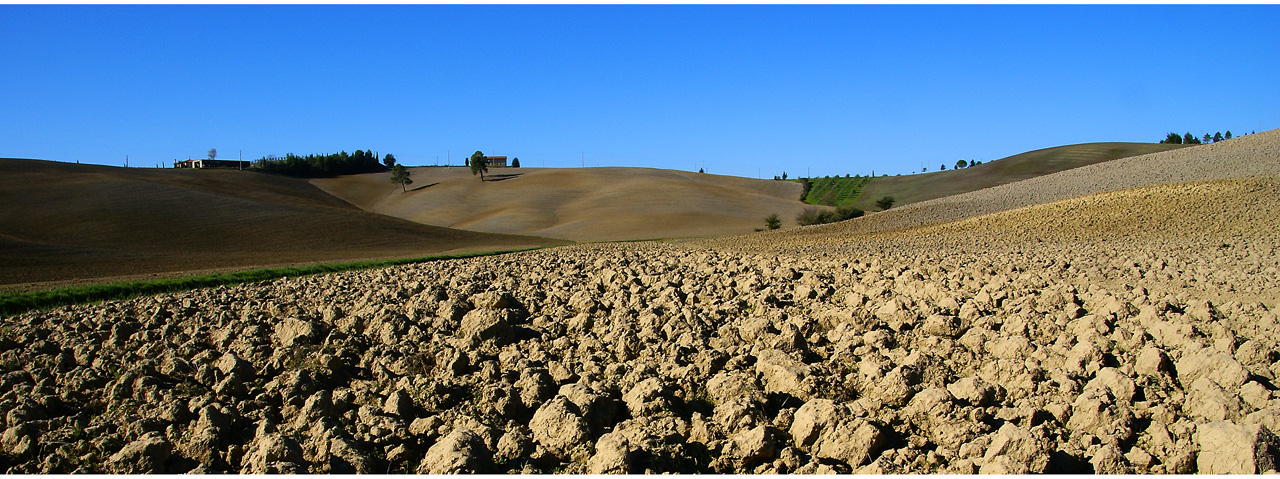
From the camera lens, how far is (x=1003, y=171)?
89.6 metres

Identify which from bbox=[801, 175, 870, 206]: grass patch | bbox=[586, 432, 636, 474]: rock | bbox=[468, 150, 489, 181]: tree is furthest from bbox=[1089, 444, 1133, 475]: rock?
bbox=[468, 150, 489, 181]: tree

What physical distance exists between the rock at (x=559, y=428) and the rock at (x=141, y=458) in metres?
2.55

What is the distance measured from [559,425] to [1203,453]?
3.92 meters

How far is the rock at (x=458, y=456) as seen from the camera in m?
4.99

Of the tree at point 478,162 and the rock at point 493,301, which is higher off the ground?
the tree at point 478,162

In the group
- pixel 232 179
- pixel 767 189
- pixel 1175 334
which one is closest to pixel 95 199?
pixel 232 179

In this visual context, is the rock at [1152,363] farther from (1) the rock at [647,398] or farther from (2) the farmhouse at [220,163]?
(2) the farmhouse at [220,163]

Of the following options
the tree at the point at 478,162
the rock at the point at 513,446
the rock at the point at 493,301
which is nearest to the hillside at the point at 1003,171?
the tree at the point at 478,162

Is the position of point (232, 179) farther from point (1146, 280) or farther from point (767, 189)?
point (1146, 280)

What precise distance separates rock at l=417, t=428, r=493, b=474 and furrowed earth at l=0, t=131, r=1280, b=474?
0.6 inches

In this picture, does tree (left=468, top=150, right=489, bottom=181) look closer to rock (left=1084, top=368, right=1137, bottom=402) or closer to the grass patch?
the grass patch

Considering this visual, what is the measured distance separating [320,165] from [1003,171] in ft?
268

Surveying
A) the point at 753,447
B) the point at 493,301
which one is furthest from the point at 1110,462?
the point at 493,301

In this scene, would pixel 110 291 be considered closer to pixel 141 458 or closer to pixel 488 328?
pixel 488 328
